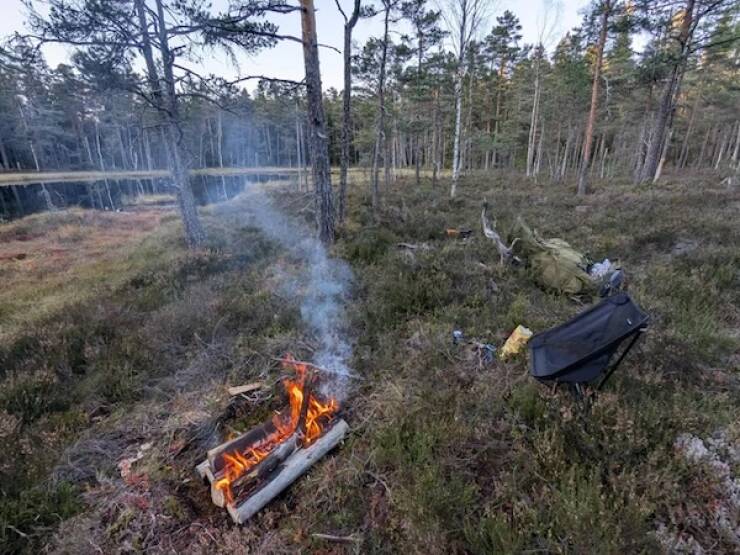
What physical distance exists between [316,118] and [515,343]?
593 centimetres

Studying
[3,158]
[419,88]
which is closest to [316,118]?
[419,88]

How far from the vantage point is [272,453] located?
9.51 ft

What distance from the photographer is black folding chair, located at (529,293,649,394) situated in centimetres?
282

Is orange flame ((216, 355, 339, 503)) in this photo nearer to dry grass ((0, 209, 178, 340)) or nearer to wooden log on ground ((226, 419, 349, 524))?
wooden log on ground ((226, 419, 349, 524))

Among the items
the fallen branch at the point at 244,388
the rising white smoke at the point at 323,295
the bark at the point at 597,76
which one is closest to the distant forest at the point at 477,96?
the bark at the point at 597,76

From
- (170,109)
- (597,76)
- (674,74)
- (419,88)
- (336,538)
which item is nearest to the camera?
(336,538)

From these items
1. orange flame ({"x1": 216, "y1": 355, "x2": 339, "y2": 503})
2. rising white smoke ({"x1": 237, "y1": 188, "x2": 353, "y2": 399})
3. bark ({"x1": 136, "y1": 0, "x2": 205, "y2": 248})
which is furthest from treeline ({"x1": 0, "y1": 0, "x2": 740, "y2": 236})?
orange flame ({"x1": 216, "y1": 355, "x2": 339, "y2": 503})

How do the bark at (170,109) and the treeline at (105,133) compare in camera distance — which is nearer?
the bark at (170,109)

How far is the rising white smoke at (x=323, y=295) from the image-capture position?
410 cm

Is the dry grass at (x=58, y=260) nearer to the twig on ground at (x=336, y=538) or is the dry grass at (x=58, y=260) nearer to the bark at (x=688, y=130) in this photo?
the twig on ground at (x=336, y=538)

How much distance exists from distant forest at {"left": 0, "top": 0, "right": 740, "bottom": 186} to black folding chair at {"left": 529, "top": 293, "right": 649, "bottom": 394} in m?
6.61

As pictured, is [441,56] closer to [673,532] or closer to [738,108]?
[673,532]

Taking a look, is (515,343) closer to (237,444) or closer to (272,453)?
(272,453)

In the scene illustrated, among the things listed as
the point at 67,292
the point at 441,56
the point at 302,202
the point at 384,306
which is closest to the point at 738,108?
the point at 441,56
